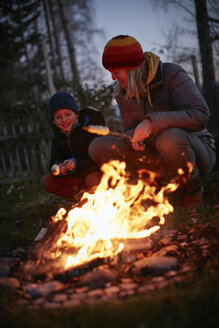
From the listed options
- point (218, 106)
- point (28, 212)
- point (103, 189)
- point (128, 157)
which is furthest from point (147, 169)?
point (218, 106)

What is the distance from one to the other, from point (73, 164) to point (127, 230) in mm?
1011

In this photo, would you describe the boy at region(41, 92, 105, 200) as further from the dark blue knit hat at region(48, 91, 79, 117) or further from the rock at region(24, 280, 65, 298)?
the rock at region(24, 280, 65, 298)

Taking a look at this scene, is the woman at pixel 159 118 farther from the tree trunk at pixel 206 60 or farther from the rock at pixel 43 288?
the tree trunk at pixel 206 60

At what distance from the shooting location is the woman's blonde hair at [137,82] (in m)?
3.25

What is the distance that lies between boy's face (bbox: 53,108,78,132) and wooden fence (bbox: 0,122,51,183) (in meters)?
5.18

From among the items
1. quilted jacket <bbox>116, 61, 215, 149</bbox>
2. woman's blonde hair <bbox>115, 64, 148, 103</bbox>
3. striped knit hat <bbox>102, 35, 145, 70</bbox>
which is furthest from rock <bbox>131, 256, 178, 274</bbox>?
striped knit hat <bbox>102, 35, 145, 70</bbox>

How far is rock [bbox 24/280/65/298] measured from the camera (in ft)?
6.66

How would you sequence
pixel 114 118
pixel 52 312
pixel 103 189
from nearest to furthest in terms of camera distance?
pixel 52 312 → pixel 103 189 → pixel 114 118

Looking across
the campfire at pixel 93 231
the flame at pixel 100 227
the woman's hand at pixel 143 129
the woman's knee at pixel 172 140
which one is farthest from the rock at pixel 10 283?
the woman's knee at pixel 172 140

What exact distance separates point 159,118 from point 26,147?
7237mm

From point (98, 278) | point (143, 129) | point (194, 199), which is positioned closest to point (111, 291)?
point (98, 278)

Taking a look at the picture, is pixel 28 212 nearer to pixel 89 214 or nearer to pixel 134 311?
pixel 89 214

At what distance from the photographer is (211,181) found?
13.7 feet

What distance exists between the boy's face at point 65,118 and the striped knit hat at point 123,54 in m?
0.76
